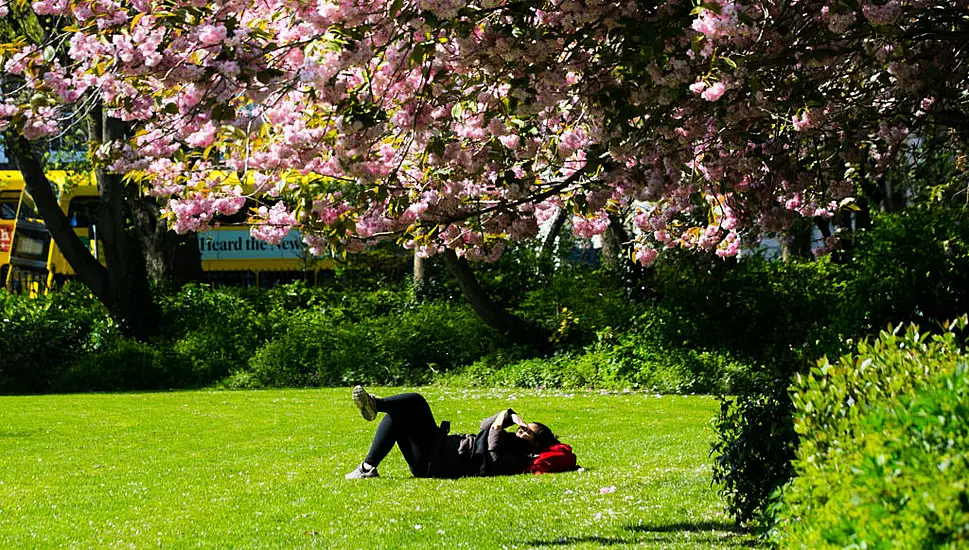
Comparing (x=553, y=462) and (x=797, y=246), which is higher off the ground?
(x=797, y=246)

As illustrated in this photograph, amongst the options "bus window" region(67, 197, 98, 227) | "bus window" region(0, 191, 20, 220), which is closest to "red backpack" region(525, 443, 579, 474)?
"bus window" region(0, 191, 20, 220)

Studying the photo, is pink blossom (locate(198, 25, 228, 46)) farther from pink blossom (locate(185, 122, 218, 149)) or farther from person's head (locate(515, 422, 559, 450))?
person's head (locate(515, 422, 559, 450))

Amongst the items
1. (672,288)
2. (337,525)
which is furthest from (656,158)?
Result: (672,288)

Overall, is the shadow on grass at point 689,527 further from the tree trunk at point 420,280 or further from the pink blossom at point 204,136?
the tree trunk at point 420,280

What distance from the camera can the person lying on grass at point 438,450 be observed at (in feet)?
33.8

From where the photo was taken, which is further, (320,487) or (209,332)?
(209,332)

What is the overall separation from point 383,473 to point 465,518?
266 cm

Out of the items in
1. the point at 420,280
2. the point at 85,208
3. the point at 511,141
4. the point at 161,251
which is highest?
the point at 85,208

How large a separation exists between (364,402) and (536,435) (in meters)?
1.58

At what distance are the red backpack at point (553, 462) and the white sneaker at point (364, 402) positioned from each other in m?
1.43

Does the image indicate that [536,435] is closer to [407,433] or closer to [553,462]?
[553,462]

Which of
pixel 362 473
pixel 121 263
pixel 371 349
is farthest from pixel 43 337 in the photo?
pixel 362 473

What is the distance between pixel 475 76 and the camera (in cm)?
704

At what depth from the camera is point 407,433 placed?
10359 mm
